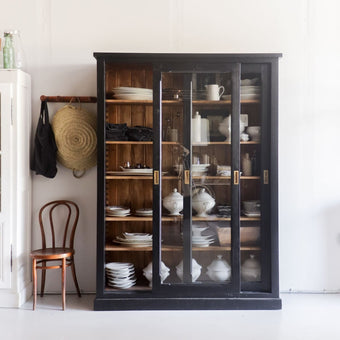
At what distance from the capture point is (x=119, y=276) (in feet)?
12.7

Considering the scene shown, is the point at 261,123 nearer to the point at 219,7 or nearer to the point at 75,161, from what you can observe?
the point at 219,7

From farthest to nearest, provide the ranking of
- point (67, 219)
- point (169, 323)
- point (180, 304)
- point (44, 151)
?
1. point (67, 219)
2. point (44, 151)
3. point (180, 304)
4. point (169, 323)

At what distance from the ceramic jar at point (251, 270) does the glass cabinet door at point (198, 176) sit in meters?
0.10

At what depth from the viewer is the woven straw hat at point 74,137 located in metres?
4.10

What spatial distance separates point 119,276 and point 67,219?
0.76m

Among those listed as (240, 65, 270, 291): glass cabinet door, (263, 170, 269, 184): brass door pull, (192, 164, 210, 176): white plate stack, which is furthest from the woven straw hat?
(263, 170, 269, 184): brass door pull

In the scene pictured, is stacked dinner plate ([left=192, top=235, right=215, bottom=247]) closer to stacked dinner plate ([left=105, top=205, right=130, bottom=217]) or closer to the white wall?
stacked dinner plate ([left=105, top=205, right=130, bottom=217])

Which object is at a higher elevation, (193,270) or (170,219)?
(170,219)

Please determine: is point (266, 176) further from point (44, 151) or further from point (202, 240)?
point (44, 151)

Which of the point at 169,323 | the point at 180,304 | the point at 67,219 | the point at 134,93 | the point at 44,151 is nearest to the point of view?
the point at 169,323

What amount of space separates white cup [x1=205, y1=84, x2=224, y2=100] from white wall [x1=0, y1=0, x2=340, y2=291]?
60 centimetres

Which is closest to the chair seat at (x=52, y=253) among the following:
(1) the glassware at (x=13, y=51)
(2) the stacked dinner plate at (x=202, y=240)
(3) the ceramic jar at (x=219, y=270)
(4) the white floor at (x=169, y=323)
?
(4) the white floor at (x=169, y=323)

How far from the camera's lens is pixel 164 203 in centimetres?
385

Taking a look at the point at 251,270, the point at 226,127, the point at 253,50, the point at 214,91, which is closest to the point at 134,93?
the point at 214,91
